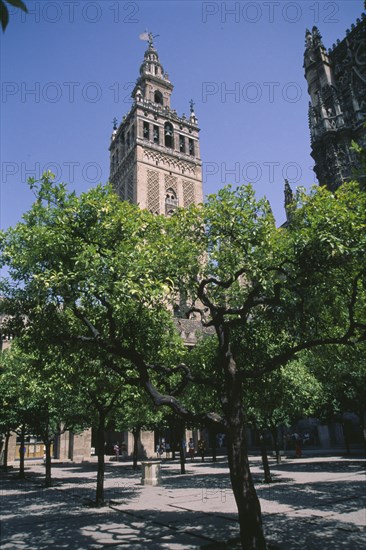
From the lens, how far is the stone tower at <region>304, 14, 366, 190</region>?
140 ft

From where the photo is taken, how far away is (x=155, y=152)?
62.2 m

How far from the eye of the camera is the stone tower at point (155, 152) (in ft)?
194

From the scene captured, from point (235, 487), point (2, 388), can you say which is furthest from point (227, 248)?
point (2, 388)

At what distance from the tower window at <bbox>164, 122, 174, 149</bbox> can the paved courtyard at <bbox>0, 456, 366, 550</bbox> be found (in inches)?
2275

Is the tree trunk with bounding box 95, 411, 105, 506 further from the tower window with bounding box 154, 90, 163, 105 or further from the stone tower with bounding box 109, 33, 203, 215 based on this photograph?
the tower window with bounding box 154, 90, 163, 105

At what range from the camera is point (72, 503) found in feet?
51.1

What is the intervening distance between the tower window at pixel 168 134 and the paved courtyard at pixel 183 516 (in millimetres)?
57775

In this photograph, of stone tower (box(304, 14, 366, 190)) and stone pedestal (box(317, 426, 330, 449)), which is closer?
stone pedestal (box(317, 426, 330, 449))

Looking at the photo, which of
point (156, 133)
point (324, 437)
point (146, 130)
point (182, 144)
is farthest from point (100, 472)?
point (182, 144)

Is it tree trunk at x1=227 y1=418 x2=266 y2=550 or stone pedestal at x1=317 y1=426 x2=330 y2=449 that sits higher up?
tree trunk at x1=227 y1=418 x2=266 y2=550

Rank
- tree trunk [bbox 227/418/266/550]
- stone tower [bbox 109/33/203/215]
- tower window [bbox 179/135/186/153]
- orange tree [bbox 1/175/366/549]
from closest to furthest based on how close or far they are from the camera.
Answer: tree trunk [bbox 227/418/266/550]
orange tree [bbox 1/175/366/549]
stone tower [bbox 109/33/203/215]
tower window [bbox 179/135/186/153]

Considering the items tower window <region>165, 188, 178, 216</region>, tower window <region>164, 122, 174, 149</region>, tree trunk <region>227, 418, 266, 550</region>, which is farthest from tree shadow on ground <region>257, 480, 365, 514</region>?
tower window <region>164, 122, 174, 149</region>

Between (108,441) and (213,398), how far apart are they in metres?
42.4

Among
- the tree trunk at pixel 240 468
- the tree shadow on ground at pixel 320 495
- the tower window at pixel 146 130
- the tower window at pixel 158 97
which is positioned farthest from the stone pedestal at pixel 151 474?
the tower window at pixel 158 97
